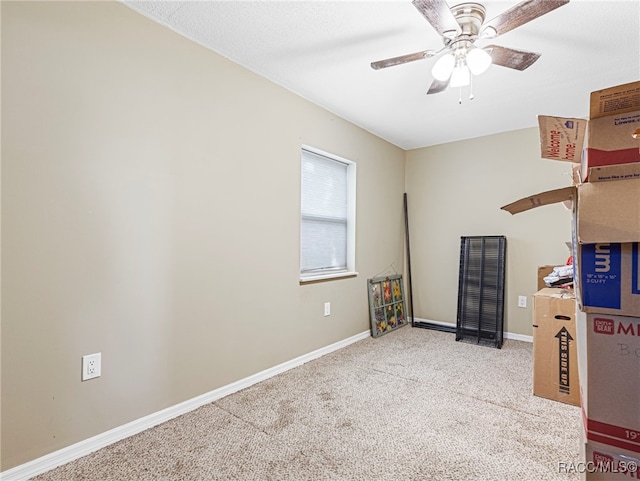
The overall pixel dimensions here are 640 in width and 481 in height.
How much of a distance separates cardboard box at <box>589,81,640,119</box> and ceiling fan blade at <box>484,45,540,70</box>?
106 cm

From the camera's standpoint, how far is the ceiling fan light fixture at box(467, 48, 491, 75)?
5.79ft

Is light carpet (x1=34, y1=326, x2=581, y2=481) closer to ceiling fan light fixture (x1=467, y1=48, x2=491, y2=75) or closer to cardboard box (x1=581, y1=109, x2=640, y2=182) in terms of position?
cardboard box (x1=581, y1=109, x2=640, y2=182)

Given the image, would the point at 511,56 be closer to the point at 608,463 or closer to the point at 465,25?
the point at 465,25

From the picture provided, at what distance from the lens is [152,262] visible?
1.96m

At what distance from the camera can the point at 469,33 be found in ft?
6.05

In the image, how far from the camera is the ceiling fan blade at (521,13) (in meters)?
1.45

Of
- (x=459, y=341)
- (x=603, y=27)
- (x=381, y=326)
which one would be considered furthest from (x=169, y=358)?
(x=603, y=27)

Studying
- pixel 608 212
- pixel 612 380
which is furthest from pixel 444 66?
pixel 612 380

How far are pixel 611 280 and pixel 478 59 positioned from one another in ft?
4.43

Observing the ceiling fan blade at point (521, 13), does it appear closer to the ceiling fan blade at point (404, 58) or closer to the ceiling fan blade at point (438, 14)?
the ceiling fan blade at point (438, 14)

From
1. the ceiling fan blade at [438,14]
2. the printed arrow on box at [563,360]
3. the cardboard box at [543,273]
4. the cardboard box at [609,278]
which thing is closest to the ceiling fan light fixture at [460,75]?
the ceiling fan blade at [438,14]

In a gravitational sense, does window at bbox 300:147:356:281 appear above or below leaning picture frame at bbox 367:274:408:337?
above

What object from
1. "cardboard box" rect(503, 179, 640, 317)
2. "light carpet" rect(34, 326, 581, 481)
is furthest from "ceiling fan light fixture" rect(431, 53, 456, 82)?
"light carpet" rect(34, 326, 581, 481)

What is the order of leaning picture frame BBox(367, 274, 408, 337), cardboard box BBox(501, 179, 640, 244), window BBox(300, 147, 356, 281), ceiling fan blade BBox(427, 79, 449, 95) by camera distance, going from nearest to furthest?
cardboard box BBox(501, 179, 640, 244) < ceiling fan blade BBox(427, 79, 449, 95) < window BBox(300, 147, 356, 281) < leaning picture frame BBox(367, 274, 408, 337)
